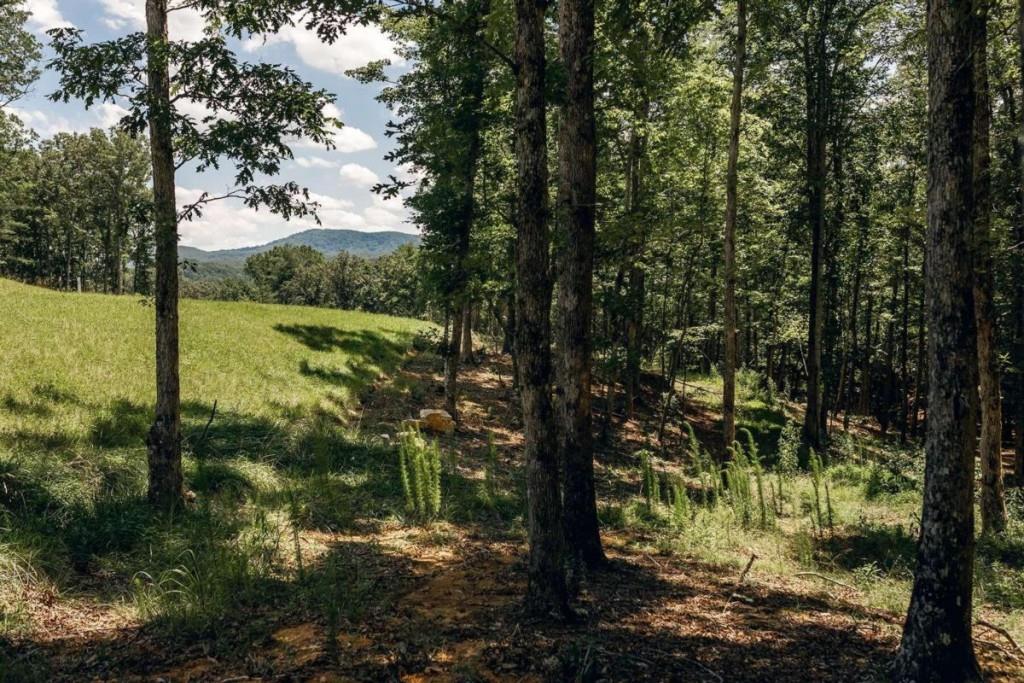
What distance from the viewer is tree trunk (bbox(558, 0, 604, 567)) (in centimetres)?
761

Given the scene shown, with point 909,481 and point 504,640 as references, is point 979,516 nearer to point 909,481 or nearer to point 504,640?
point 909,481

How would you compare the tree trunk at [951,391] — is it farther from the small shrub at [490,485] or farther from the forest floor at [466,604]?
the small shrub at [490,485]

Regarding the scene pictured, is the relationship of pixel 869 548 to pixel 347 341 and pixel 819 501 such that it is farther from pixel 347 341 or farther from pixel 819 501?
pixel 347 341

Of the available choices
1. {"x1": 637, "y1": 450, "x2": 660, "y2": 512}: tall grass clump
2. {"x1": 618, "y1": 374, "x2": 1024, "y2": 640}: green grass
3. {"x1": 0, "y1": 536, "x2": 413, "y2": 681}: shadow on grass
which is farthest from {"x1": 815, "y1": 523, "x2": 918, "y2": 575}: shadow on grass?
{"x1": 0, "y1": 536, "x2": 413, "y2": 681}: shadow on grass

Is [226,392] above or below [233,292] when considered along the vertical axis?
below

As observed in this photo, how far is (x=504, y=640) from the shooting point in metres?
5.45

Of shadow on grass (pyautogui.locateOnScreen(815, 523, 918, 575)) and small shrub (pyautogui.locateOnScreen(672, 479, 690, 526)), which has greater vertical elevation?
small shrub (pyautogui.locateOnScreen(672, 479, 690, 526))

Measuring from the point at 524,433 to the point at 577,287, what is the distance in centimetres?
208

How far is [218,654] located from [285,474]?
20.0ft

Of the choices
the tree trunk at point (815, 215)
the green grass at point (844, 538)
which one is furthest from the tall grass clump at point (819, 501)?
the tree trunk at point (815, 215)

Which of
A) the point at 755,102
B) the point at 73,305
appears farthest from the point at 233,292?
the point at 755,102

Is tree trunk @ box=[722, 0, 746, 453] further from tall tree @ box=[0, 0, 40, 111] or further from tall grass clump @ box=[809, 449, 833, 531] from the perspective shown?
tall tree @ box=[0, 0, 40, 111]

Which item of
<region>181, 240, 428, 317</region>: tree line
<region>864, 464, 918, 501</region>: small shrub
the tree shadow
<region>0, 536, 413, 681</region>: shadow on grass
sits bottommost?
<region>864, 464, 918, 501</region>: small shrub

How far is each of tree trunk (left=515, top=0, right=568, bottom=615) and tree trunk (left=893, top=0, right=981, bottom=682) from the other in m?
3.04
